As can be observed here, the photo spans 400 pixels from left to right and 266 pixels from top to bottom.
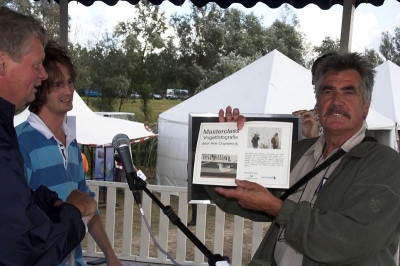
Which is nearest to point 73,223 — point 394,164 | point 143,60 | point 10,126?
point 10,126

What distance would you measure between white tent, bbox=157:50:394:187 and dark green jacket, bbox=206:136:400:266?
752cm

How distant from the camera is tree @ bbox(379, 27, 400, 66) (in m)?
32.5

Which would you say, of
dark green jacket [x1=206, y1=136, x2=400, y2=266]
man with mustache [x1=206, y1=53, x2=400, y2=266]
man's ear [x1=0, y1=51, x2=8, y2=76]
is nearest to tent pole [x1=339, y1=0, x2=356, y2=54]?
man with mustache [x1=206, y1=53, x2=400, y2=266]

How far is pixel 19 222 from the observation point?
51.9 inches

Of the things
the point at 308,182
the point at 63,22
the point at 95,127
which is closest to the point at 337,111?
the point at 308,182

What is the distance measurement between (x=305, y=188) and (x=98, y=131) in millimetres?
9317

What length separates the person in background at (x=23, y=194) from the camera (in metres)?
1.32

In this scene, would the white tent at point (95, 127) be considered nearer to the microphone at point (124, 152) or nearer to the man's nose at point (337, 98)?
the microphone at point (124, 152)

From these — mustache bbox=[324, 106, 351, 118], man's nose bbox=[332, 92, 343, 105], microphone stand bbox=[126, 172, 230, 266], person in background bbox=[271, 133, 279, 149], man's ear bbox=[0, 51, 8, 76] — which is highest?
man's ear bbox=[0, 51, 8, 76]

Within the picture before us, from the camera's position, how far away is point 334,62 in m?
1.92

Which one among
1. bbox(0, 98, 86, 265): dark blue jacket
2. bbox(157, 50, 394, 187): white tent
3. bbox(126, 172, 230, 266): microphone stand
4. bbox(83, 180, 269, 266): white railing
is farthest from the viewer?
bbox(157, 50, 394, 187): white tent

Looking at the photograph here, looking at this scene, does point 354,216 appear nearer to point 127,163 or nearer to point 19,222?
point 127,163

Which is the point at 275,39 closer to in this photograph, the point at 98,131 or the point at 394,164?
the point at 98,131

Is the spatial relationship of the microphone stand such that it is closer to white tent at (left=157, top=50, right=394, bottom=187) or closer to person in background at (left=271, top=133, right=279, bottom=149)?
person in background at (left=271, top=133, right=279, bottom=149)
